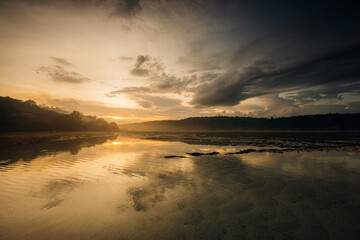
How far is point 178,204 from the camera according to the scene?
858cm

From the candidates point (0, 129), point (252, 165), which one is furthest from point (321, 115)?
point (0, 129)

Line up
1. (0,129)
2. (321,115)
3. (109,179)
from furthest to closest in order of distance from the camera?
(321,115), (0,129), (109,179)

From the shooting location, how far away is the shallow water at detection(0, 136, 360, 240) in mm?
6203

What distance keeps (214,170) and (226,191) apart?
507 centimetres

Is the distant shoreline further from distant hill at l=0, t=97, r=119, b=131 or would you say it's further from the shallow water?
the shallow water

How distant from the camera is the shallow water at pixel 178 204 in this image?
20.4 ft

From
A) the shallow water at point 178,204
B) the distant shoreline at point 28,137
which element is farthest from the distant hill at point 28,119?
the shallow water at point 178,204

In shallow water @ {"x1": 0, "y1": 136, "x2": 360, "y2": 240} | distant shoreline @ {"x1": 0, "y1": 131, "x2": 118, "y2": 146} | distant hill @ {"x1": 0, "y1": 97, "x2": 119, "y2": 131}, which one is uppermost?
distant hill @ {"x1": 0, "y1": 97, "x2": 119, "y2": 131}

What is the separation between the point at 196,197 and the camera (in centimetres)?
945

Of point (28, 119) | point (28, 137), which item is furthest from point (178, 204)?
point (28, 119)

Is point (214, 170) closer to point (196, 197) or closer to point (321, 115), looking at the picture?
point (196, 197)

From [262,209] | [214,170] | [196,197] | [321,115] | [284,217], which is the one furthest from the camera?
[321,115]

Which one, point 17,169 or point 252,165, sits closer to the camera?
point 17,169

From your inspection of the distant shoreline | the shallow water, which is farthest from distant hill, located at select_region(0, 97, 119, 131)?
the shallow water
